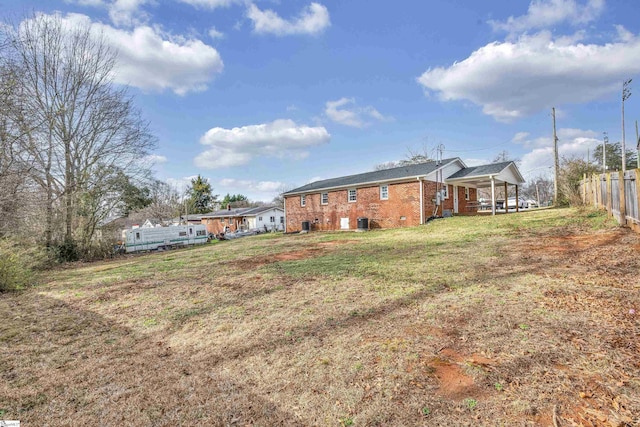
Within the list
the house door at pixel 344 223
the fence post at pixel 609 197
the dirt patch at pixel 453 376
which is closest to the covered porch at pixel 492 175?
the fence post at pixel 609 197

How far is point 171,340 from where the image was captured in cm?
397

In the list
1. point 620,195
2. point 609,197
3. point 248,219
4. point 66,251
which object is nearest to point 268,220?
point 248,219

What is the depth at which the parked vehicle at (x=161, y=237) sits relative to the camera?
2297 cm

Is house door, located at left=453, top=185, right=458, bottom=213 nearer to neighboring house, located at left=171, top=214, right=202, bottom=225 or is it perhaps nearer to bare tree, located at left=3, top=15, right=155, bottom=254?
bare tree, located at left=3, top=15, right=155, bottom=254

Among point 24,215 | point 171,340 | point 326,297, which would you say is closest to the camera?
point 171,340

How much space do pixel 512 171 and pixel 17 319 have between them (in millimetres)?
23557

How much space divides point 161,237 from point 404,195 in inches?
774

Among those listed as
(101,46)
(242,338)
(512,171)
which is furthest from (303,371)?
(101,46)

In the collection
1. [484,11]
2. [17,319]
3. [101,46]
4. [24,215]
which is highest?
[101,46]

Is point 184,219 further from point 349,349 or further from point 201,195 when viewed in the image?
point 349,349

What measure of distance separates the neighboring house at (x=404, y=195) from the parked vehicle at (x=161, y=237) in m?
11.9

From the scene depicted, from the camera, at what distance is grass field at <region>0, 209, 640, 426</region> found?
91.3 inches

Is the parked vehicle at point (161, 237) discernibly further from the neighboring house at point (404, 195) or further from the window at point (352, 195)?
the window at point (352, 195)

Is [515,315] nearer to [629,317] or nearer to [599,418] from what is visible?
[629,317]
